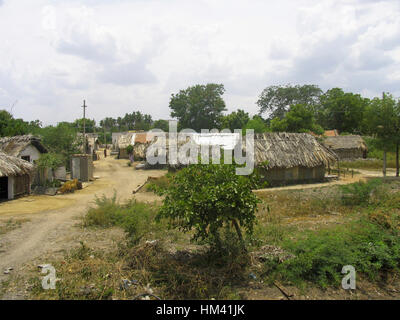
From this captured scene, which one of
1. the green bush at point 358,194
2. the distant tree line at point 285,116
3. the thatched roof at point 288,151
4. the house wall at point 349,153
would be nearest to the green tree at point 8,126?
the distant tree line at point 285,116

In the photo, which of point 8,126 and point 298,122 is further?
point 298,122

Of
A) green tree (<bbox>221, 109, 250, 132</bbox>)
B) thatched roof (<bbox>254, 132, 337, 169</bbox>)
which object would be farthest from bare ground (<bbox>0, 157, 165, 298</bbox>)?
green tree (<bbox>221, 109, 250, 132</bbox>)

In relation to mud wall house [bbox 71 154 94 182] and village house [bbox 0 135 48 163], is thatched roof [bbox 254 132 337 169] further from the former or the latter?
village house [bbox 0 135 48 163]

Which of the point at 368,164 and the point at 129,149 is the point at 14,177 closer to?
the point at 129,149

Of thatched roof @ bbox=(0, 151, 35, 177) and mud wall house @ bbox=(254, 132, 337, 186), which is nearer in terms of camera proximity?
thatched roof @ bbox=(0, 151, 35, 177)

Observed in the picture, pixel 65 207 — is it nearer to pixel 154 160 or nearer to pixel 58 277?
pixel 58 277

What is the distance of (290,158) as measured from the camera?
56.0 ft

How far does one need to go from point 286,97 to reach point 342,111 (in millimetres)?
9797

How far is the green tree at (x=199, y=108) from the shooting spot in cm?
4875

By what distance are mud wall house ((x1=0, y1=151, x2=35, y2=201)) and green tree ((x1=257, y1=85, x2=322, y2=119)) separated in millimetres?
38579

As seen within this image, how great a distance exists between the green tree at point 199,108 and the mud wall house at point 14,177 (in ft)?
116

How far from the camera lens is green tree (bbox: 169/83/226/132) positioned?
48.8 m

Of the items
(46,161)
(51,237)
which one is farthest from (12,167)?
(51,237)

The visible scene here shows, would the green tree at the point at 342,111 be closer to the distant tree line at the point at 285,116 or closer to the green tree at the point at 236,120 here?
the distant tree line at the point at 285,116
